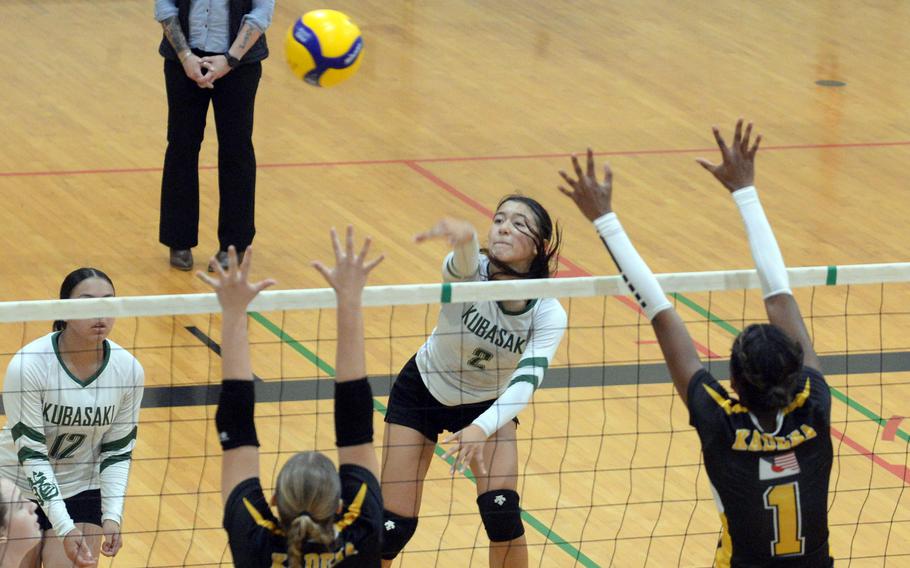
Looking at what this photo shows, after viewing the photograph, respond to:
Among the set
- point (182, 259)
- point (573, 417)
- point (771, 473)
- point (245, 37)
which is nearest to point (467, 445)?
point (771, 473)

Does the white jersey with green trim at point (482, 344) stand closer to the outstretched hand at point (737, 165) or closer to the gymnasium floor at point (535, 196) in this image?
the gymnasium floor at point (535, 196)

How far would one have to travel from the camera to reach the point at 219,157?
9.02 m

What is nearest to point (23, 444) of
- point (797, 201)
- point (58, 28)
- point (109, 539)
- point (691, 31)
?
point (109, 539)

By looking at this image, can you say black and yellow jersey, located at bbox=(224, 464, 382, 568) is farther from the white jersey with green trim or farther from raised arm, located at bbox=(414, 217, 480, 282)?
the white jersey with green trim

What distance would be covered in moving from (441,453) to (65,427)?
242 centimetres

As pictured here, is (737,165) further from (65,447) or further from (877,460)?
(877,460)

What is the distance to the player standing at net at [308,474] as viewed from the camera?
3.58m

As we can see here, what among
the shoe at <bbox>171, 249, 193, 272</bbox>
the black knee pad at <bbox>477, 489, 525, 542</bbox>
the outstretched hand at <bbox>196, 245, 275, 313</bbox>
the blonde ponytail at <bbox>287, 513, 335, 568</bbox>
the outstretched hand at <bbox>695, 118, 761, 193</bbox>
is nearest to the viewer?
the blonde ponytail at <bbox>287, 513, 335, 568</bbox>

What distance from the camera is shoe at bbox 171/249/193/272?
9055 mm

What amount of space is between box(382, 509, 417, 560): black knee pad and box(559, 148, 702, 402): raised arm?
1.65 meters

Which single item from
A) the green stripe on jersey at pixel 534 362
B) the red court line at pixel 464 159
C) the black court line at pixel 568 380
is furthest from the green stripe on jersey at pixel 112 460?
the red court line at pixel 464 159

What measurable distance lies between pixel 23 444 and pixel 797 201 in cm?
690

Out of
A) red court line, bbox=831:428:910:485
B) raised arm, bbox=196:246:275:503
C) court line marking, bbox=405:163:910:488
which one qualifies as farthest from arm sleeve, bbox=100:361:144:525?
red court line, bbox=831:428:910:485

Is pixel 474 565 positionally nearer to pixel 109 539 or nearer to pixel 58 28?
pixel 109 539
